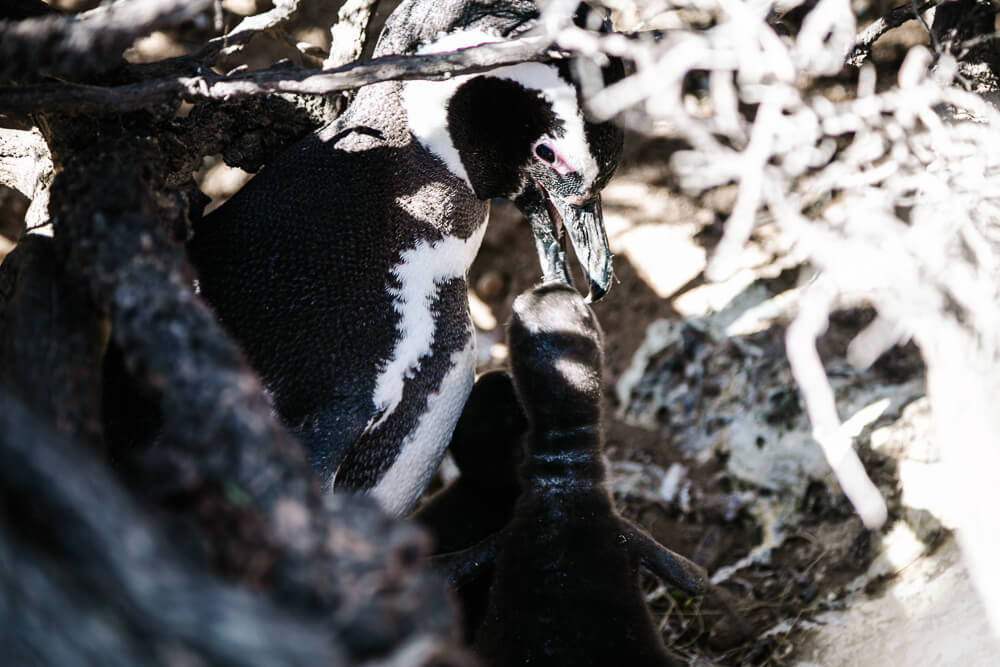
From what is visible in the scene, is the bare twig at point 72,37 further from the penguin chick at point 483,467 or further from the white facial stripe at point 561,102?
the penguin chick at point 483,467

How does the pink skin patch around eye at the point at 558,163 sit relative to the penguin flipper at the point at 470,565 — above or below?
above

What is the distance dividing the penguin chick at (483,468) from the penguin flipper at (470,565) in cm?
22

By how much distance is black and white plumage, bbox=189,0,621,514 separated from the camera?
4.84 feet

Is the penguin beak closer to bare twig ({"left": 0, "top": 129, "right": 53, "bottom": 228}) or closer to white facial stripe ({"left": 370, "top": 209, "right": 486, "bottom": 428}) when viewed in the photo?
white facial stripe ({"left": 370, "top": 209, "right": 486, "bottom": 428})

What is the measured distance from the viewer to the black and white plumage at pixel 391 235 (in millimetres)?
1475

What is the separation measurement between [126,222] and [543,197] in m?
0.94

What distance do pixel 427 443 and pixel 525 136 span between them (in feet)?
2.22

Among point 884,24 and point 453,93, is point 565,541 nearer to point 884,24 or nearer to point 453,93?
point 453,93

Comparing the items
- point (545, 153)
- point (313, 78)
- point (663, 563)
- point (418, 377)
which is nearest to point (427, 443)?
point (418, 377)

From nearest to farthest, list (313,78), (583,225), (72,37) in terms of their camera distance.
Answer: (72,37)
(313,78)
(583,225)

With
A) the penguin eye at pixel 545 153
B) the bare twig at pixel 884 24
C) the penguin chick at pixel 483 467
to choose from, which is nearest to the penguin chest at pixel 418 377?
the penguin chick at pixel 483 467

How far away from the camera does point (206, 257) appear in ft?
4.89

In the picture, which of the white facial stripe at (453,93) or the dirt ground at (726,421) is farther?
the dirt ground at (726,421)

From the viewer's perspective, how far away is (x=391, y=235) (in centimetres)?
159
